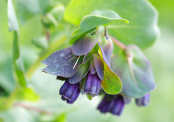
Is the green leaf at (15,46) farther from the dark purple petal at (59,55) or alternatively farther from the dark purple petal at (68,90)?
the dark purple petal at (68,90)

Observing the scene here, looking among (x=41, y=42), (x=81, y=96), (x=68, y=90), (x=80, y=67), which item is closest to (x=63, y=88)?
(x=68, y=90)

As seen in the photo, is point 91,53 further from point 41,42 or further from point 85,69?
point 41,42

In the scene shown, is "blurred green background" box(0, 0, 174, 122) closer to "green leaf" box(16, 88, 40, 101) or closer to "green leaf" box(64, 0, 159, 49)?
"green leaf" box(16, 88, 40, 101)

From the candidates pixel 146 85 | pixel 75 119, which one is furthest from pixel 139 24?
pixel 75 119

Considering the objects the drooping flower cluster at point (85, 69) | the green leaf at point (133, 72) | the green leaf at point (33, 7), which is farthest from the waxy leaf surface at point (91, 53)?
the green leaf at point (33, 7)

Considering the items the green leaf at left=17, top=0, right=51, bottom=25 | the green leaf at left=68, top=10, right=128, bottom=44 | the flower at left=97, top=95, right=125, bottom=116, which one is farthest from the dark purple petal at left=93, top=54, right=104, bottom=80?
the green leaf at left=17, top=0, right=51, bottom=25

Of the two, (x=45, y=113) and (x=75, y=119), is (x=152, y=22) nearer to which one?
(x=45, y=113)
